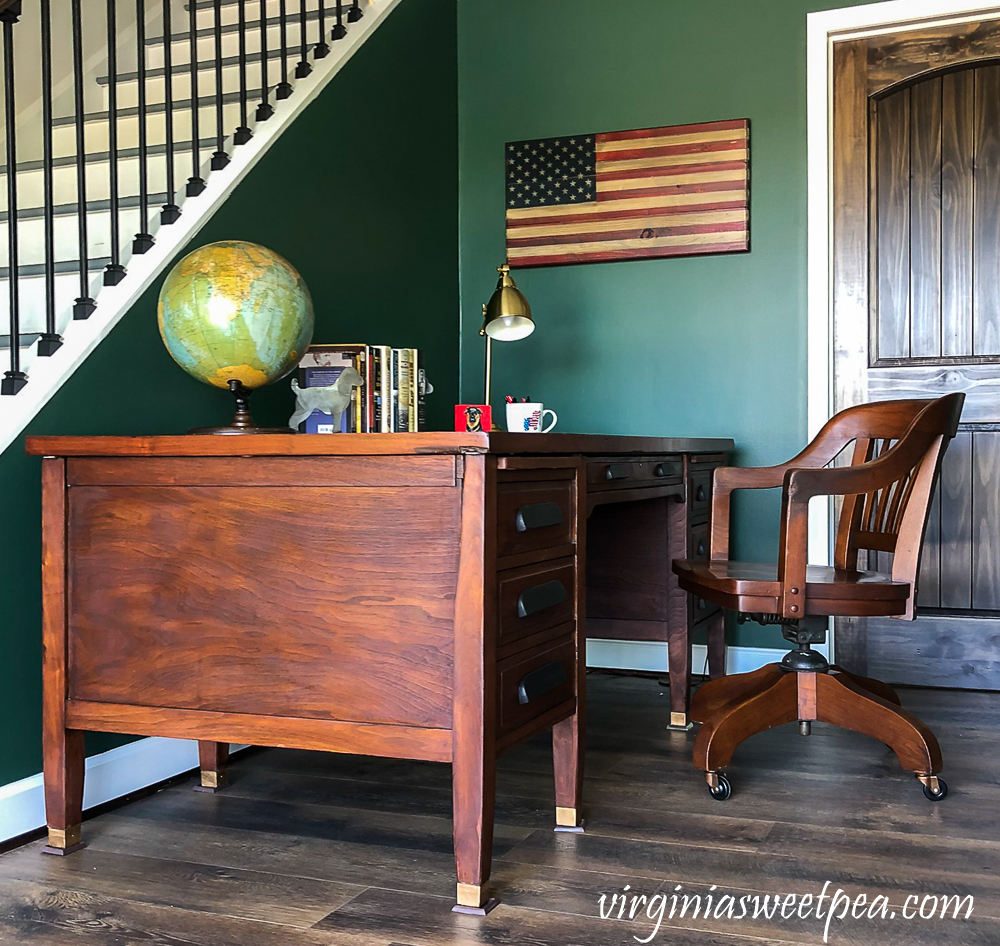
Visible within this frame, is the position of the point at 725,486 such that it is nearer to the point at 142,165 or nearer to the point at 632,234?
the point at 632,234

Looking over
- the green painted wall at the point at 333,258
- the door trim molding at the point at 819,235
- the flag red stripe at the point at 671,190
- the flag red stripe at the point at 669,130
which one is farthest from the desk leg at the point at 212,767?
the flag red stripe at the point at 669,130

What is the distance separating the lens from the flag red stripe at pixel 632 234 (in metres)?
3.44

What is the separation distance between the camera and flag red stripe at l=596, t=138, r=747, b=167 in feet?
11.3

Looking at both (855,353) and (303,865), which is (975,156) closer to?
(855,353)

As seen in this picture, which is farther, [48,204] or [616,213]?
[616,213]

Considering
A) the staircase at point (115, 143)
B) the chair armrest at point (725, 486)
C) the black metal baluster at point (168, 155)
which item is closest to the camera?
the staircase at point (115, 143)

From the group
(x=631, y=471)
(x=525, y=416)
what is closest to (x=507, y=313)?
(x=525, y=416)

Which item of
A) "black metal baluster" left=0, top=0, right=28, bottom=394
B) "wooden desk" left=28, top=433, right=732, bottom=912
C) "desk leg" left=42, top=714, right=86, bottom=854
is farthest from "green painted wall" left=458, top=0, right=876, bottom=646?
"desk leg" left=42, top=714, right=86, bottom=854

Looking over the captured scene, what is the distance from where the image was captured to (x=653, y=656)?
11.6 feet

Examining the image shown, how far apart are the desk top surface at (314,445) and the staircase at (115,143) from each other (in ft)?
0.64

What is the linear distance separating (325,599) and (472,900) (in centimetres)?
51

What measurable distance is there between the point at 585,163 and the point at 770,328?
2.76ft

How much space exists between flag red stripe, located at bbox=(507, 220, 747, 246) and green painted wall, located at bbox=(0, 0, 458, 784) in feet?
0.99

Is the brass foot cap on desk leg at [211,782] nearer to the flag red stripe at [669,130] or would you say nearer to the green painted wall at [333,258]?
the green painted wall at [333,258]
